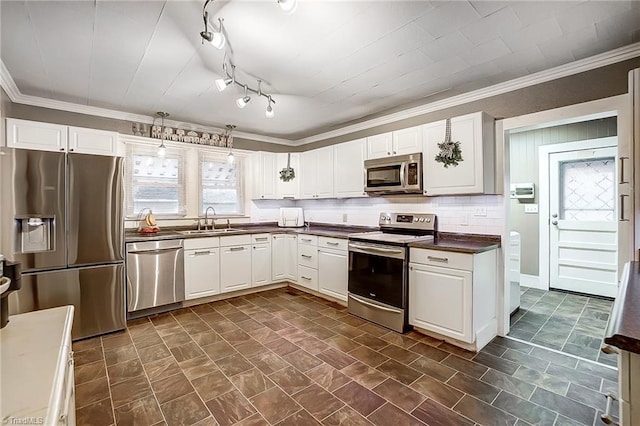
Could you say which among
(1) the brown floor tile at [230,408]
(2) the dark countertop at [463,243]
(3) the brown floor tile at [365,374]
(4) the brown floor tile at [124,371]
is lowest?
(1) the brown floor tile at [230,408]

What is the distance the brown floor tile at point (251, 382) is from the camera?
2070mm

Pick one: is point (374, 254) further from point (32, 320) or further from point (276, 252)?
point (32, 320)

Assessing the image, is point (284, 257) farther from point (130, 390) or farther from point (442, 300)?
point (130, 390)

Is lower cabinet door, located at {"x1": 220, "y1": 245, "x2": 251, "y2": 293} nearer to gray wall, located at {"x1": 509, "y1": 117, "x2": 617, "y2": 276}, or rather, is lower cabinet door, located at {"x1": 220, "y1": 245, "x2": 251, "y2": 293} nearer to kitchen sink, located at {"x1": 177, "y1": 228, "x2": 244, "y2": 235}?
kitchen sink, located at {"x1": 177, "y1": 228, "x2": 244, "y2": 235}

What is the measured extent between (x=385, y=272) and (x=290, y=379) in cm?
139

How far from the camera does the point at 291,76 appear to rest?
2695 mm

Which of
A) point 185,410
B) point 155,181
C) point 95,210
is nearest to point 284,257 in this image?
point 155,181

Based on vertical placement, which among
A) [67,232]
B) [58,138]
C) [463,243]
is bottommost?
[463,243]

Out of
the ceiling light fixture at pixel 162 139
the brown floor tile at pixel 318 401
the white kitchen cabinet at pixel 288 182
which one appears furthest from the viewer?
the white kitchen cabinet at pixel 288 182

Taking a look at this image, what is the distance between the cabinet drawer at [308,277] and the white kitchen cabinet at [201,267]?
1119 mm

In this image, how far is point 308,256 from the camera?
4.21 m

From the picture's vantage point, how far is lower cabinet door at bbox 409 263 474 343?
259cm

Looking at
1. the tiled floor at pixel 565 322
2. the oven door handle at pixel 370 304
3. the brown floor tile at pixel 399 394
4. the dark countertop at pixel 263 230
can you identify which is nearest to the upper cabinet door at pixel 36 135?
the dark countertop at pixel 263 230

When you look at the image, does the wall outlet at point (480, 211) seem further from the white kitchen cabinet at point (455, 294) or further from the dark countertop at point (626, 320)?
the dark countertop at point (626, 320)
